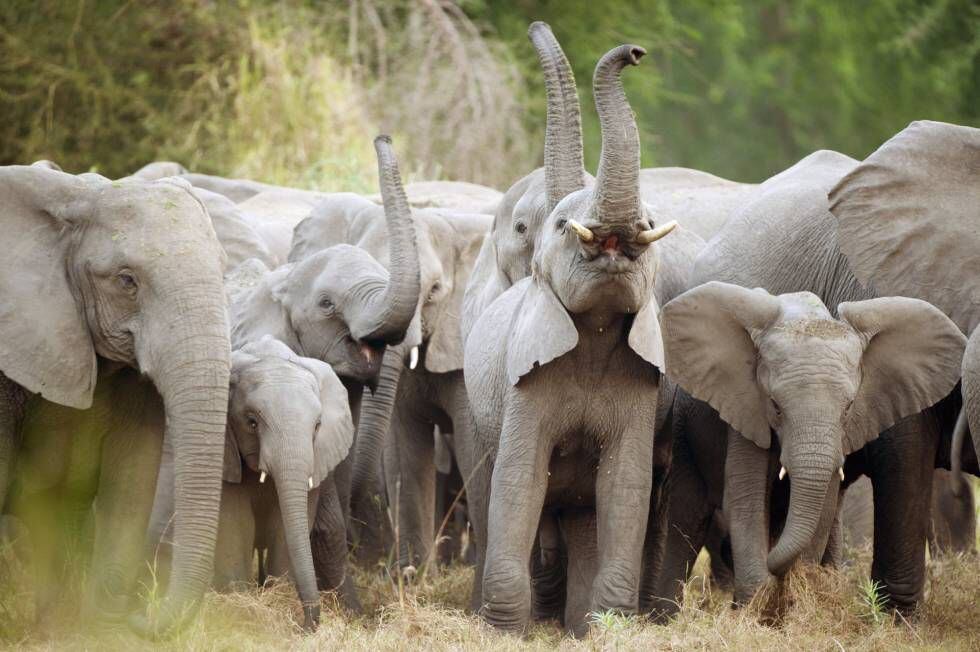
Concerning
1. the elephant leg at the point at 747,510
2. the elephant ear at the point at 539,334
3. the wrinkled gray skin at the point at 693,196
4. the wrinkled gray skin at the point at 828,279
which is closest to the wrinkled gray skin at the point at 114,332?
the elephant ear at the point at 539,334

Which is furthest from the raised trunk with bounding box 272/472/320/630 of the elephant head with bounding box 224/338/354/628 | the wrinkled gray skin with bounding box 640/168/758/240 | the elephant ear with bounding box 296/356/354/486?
the wrinkled gray skin with bounding box 640/168/758/240

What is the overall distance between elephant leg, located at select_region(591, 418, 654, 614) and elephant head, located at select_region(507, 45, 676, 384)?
0.33m

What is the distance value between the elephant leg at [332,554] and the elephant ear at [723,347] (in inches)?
55.7

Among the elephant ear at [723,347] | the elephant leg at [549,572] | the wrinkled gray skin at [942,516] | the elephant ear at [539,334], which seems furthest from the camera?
the wrinkled gray skin at [942,516]

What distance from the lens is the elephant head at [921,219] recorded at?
752 cm

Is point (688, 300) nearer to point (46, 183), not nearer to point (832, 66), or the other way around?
point (46, 183)

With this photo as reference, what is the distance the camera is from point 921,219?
764cm

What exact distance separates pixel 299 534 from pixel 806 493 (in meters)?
1.73

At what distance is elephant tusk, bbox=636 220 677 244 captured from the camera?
5781mm

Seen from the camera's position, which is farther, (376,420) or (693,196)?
(693,196)

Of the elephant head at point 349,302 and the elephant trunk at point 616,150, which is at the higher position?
the elephant trunk at point 616,150

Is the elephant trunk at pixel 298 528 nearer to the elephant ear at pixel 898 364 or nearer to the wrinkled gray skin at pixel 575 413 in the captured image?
the wrinkled gray skin at pixel 575 413

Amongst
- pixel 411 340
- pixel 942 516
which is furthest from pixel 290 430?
pixel 942 516

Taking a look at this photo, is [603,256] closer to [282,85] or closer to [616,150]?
[616,150]
